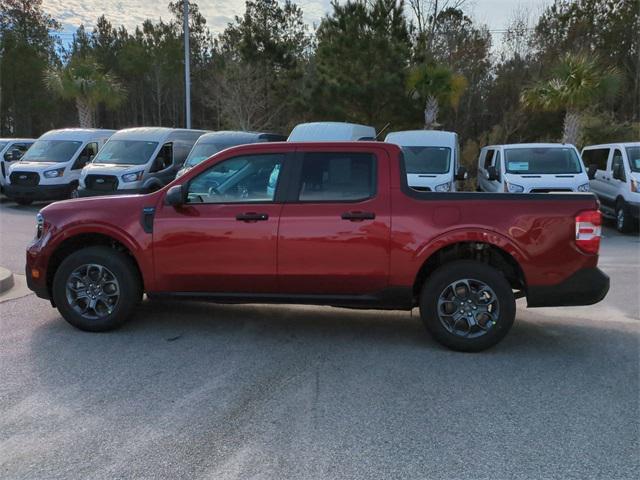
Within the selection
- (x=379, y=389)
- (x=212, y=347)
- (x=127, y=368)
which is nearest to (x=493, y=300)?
(x=379, y=389)

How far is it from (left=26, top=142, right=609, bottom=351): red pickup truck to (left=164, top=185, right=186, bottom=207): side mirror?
0.01m

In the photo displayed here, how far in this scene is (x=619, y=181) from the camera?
12.9 meters

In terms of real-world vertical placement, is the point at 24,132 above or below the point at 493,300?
above

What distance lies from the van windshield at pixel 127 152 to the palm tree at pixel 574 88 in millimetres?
13442

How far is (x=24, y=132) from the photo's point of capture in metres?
42.1

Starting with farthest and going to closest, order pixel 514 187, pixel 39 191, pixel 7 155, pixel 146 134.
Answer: pixel 7 155, pixel 39 191, pixel 146 134, pixel 514 187

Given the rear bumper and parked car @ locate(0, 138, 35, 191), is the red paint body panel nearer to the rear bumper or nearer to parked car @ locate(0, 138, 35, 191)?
the rear bumper

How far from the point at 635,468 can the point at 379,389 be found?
169cm

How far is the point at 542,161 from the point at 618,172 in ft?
6.10

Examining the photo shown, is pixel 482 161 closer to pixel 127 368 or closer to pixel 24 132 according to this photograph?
pixel 127 368

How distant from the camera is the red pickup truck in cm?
493

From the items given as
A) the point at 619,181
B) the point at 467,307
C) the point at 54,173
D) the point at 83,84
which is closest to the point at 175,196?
the point at 467,307

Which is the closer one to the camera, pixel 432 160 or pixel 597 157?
pixel 432 160

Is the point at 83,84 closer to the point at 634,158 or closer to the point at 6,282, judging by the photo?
the point at 6,282
